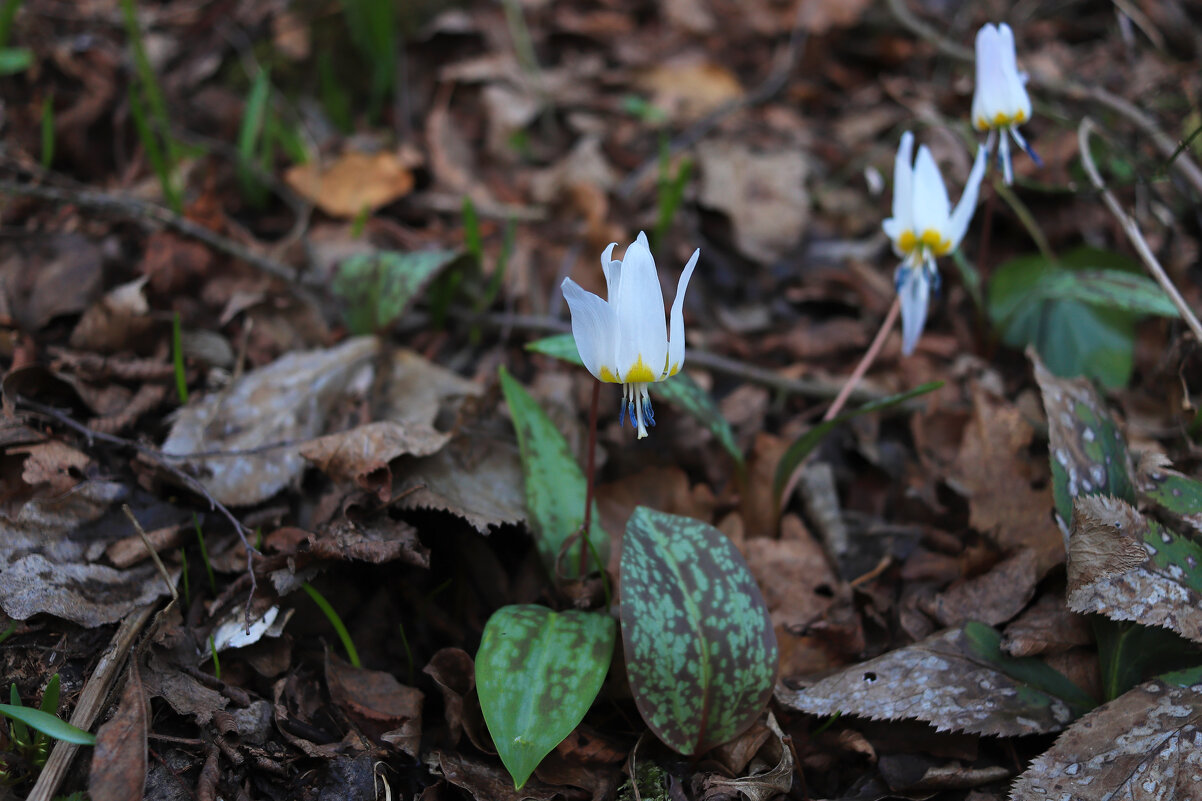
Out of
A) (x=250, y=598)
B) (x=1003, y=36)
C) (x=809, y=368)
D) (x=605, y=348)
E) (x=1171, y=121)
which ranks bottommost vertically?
(x=250, y=598)

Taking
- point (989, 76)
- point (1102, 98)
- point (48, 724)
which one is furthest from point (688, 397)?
point (1102, 98)

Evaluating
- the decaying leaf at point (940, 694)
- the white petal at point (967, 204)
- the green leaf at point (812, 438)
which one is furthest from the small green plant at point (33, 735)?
the white petal at point (967, 204)

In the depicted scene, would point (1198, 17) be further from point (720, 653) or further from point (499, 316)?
point (720, 653)

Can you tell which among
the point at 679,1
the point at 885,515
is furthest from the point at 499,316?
the point at 679,1

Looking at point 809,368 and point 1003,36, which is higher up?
point 1003,36

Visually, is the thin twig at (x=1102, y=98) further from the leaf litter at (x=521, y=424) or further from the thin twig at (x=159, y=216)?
the thin twig at (x=159, y=216)

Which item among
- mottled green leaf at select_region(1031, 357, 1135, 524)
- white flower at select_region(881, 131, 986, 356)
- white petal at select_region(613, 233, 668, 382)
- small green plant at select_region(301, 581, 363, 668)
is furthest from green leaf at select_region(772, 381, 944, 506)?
small green plant at select_region(301, 581, 363, 668)

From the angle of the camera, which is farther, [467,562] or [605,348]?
[467,562]
